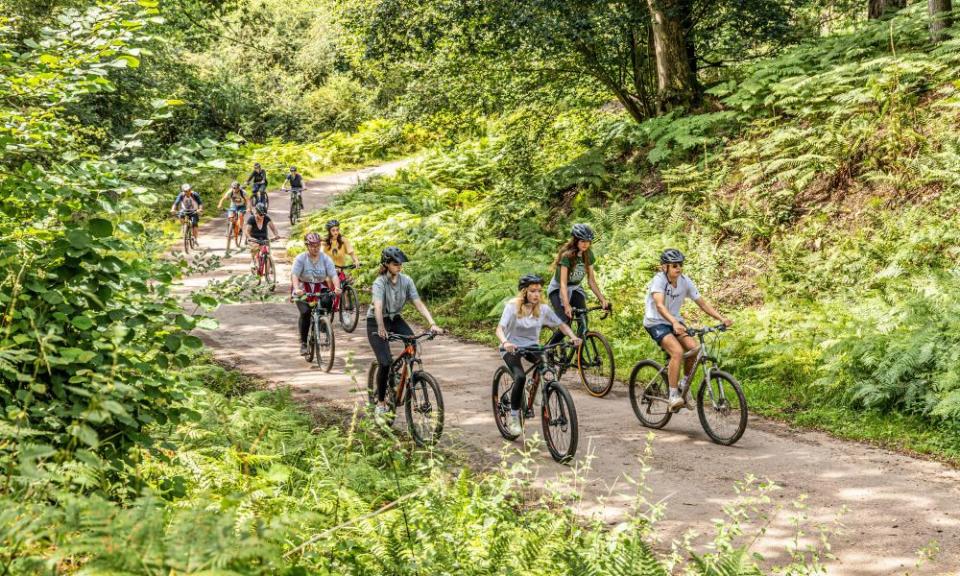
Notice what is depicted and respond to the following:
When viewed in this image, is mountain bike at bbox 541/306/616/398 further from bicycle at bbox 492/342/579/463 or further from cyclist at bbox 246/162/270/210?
cyclist at bbox 246/162/270/210

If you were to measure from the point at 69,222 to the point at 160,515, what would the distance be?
2.52 meters

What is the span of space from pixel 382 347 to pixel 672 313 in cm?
358

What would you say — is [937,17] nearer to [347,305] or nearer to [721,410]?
[721,410]

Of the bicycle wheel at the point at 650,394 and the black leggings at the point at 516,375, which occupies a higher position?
the black leggings at the point at 516,375

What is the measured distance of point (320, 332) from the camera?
45.5ft

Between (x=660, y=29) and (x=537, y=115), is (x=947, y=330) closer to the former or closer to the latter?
(x=660, y=29)

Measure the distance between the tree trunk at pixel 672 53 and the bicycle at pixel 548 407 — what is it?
36.3 feet

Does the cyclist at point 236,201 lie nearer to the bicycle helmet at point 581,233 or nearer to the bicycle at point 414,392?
the bicycle helmet at point 581,233

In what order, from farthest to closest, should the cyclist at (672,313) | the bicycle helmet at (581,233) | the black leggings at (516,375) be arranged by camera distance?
the bicycle helmet at (581,233), the cyclist at (672,313), the black leggings at (516,375)

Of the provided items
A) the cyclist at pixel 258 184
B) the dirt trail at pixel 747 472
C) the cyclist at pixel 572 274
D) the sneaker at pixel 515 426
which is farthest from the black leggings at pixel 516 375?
the cyclist at pixel 258 184

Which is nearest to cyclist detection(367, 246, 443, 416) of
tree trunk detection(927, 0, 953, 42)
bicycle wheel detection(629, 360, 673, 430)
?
bicycle wheel detection(629, 360, 673, 430)

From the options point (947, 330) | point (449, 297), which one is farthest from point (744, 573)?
point (449, 297)

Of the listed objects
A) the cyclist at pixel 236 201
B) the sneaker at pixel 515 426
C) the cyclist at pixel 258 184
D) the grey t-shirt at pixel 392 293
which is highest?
the cyclist at pixel 258 184

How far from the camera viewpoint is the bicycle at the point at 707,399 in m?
9.08
